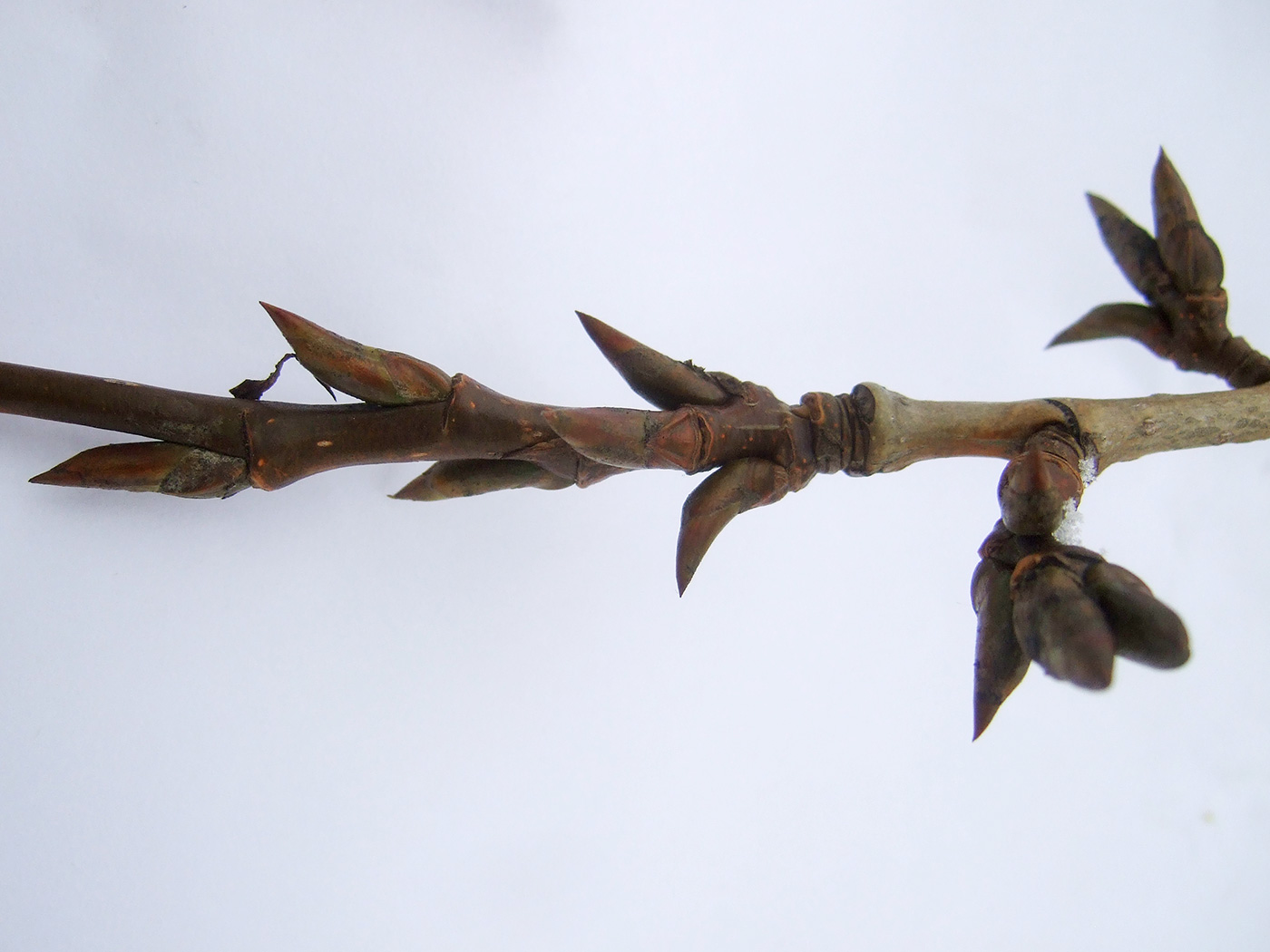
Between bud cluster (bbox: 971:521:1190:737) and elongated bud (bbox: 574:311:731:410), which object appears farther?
elongated bud (bbox: 574:311:731:410)

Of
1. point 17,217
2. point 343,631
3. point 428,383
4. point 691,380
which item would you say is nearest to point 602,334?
point 691,380

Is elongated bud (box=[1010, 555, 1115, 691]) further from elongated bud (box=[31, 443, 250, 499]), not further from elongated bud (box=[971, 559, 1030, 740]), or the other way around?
elongated bud (box=[31, 443, 250, 499])

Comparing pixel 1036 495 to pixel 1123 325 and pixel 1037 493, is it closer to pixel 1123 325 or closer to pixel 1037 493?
pixel 1037 493

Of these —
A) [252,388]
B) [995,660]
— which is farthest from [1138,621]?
[252,388]

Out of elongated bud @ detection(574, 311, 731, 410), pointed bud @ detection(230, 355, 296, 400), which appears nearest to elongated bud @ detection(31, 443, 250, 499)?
pointed bud @ detection(230, 355, 296, 400)

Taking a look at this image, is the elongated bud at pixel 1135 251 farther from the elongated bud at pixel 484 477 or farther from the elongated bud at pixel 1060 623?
the elongated bud at pixel 484 477

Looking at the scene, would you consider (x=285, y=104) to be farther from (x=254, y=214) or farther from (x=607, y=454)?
(x=607, y=454)

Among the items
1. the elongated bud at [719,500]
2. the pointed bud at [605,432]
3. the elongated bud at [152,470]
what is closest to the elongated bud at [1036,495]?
the elongated bud at [719,500]
